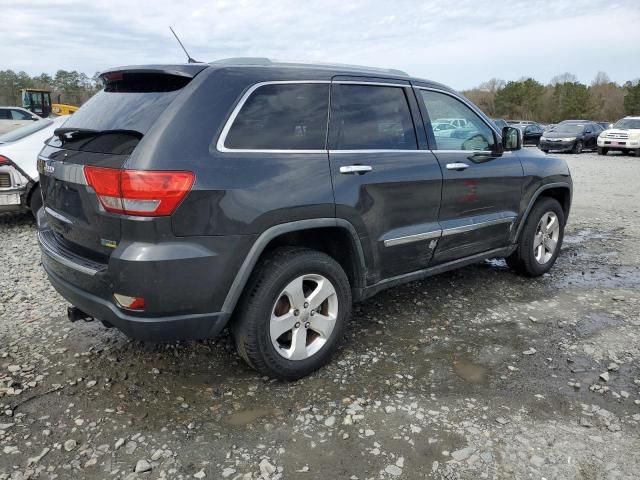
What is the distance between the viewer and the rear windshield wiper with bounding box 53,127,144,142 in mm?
2717

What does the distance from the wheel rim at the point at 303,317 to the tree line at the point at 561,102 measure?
62.7 meters

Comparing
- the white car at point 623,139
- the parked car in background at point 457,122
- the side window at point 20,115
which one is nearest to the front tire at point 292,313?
the parked car in background at point 457,122

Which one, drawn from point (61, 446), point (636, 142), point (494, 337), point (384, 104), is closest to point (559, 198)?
point (494, 337)

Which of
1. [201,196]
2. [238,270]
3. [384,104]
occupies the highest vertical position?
[384,104]

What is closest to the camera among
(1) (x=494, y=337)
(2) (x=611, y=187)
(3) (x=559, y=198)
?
(1) (x=494, y=337)

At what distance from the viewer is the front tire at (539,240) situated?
4824mm

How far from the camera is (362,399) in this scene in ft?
9.73

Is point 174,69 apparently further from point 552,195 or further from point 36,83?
point 36,83

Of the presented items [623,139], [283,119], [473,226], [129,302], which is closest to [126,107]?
[283,119]

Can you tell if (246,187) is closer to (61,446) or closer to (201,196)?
(201,196)

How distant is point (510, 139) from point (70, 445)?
153 inches

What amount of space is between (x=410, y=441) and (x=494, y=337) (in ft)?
4.88

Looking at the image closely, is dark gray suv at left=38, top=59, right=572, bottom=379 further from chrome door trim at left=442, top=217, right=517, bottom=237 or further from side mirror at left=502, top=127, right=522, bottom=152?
side mirror at left=502, top=127, right=522, bottom=152

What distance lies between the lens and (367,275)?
11.2 feet
